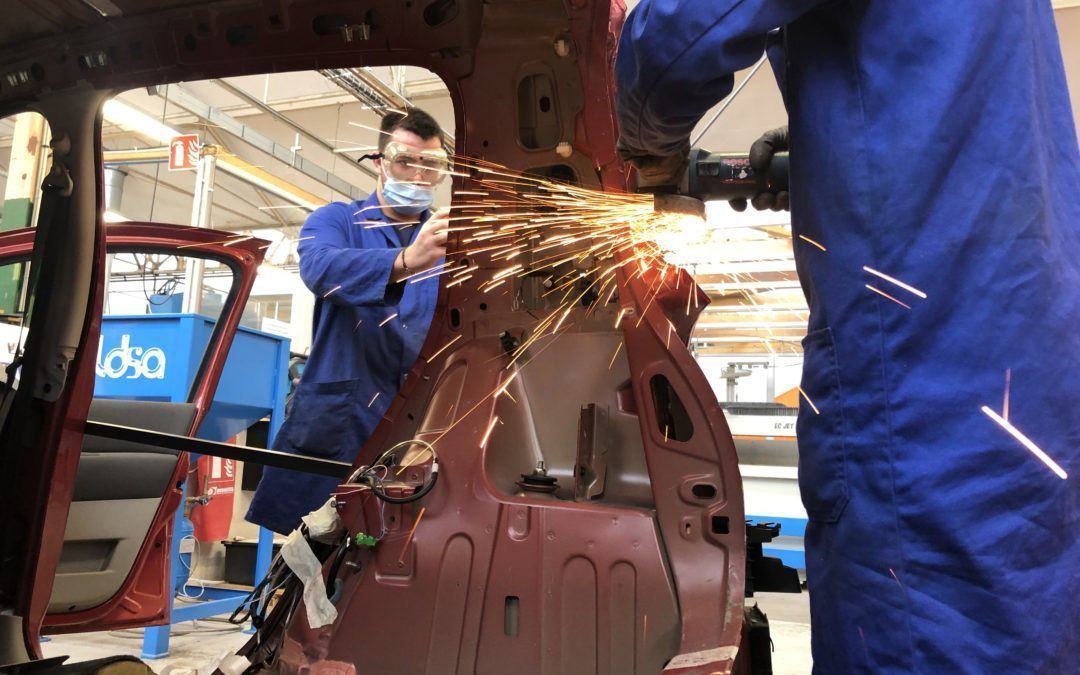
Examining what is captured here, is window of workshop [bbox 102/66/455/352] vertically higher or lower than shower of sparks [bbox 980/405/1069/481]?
higher

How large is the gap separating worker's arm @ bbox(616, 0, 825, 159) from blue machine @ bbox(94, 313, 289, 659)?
9.76 ft

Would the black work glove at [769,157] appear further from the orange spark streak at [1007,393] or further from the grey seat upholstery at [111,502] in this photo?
the grey seat upholstery at [111,502]

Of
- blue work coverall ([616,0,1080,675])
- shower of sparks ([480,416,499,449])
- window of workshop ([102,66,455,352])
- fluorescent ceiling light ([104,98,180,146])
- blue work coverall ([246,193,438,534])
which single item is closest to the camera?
blue work coverall ([616,0,1080,675])

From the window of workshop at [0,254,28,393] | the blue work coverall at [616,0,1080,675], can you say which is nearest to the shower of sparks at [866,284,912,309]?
the blue work coverall at [616,0,1080,675]

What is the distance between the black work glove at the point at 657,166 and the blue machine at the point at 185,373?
2788 mm

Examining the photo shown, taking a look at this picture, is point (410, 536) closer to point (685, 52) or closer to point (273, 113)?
point (685, 52)

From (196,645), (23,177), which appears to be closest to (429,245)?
(196,645)

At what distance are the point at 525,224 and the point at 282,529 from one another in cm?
143

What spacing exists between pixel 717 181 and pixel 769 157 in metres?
0.12

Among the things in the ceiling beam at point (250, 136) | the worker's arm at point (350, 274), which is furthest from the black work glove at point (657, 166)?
the ceiling beam at point (250, 136)

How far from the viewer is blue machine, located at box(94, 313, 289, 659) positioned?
162 inches

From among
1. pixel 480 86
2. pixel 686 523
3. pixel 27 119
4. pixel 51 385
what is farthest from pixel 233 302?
pixel 27 119

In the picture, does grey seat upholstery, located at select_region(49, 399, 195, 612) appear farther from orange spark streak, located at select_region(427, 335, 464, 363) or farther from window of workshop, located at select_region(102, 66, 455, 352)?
window of workshop, located at select_region(102, 66, 455, 352)

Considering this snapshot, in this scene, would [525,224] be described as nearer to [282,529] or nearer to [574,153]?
[574,153]
